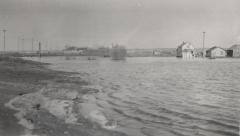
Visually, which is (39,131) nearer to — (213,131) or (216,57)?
(213,131)

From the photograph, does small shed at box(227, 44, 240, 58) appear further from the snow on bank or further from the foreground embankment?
the foreground embankment

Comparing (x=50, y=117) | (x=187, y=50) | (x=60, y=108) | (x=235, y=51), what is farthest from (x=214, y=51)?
(x=50, y=117)

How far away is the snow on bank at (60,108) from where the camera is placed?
1100cm

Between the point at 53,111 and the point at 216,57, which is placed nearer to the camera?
the point at 53,111

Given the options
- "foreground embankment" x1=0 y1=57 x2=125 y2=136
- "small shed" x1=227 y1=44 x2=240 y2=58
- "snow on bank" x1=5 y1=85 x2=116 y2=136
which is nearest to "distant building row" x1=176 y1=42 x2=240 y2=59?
"small shed" x1=227 y1=44 x2=240 y2=58

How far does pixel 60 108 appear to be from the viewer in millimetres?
13766

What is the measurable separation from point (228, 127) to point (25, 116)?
296 inches

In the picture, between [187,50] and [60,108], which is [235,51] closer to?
[187,50]

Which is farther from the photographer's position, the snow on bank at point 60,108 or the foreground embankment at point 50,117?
the snow on bank at point 60,108

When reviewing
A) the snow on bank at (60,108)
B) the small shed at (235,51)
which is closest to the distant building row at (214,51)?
the small shed at (235,51)

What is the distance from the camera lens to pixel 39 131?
894 centimetres

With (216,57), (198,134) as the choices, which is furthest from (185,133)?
(216,57)

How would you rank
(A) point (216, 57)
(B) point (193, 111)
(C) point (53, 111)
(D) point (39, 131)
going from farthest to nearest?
1. (A) point (216, 57)
2. (B) point (193, 111)
3. (C) point (53, 111)
4. (D) point (39, 131)

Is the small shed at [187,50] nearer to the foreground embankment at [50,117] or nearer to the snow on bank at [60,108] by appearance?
the snow on bank at [60,108]
